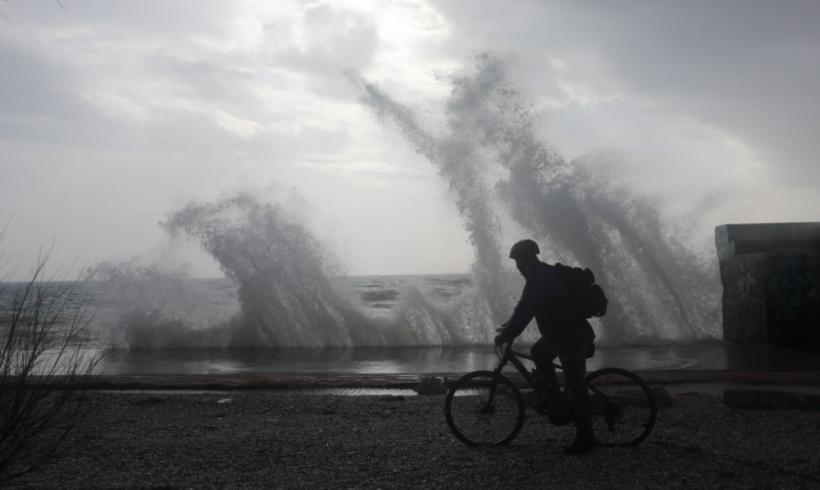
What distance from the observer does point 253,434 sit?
24.2 feet

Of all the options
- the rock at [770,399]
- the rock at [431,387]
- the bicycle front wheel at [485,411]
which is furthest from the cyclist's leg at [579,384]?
the rock at [431,387]

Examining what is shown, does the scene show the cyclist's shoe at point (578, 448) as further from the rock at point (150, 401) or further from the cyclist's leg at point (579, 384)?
the rock at point (150, 401)

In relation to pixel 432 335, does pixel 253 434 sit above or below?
below

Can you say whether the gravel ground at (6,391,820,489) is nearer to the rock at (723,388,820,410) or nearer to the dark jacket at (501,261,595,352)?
the rock at (723,388,820,410)

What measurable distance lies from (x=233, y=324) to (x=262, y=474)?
53.0 ft

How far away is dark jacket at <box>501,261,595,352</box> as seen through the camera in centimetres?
618

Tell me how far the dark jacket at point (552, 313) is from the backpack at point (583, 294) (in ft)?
0.15

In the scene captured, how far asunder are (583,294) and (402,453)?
1.93 meters

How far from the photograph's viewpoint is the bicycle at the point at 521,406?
643cm

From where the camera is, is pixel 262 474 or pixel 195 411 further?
pixel 195 411

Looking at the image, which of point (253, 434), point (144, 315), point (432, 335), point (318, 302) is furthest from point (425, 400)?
point (144, 315)

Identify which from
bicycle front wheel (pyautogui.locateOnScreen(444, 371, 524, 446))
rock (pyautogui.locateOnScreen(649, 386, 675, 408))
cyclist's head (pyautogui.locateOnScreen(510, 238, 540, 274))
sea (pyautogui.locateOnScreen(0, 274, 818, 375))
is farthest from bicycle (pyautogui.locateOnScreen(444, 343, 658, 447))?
sea (pyautogui.locateOnScreen(0, 274, 818, 375))

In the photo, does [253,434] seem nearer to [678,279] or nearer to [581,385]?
[581,385]

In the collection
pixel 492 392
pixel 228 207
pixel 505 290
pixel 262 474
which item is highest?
pixel 228 207
